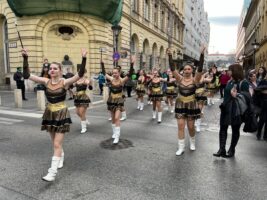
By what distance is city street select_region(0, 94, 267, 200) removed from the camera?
4.27 meters

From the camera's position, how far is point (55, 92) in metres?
4.90

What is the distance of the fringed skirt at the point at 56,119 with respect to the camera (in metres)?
4.91

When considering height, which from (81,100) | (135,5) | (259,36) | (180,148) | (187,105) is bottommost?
(180,148)

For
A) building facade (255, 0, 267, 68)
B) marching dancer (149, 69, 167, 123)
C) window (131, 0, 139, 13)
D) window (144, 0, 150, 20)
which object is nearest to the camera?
marching dancer (149, 69, 167, 123)

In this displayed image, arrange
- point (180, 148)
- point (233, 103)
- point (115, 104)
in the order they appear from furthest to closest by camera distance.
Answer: point (115, 104) → point (180, 148) → point (233, 103)

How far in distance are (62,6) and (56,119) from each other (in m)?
16.4

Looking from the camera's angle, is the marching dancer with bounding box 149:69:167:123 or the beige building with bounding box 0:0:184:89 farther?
the beige building with bounding box 0:0:184:89

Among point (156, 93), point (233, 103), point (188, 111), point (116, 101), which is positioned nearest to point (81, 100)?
point (116, 101)

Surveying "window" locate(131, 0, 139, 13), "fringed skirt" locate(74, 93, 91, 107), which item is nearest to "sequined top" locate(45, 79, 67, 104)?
"fringed skirt" locate(74, 93, 91, 107)

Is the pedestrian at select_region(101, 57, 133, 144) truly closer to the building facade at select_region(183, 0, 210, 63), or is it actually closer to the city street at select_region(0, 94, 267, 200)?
the city street at select_region(0, 94, 267, 200)

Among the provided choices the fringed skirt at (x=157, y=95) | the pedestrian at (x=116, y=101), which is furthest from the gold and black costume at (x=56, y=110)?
the fringed skirt at (x=157, y=95)

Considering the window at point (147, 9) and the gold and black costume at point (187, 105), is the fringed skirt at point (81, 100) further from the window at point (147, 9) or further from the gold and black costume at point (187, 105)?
the window at point (147, 9)

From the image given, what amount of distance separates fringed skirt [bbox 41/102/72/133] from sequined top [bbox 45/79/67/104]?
9 cm

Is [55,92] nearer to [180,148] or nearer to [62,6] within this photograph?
[180,148]
